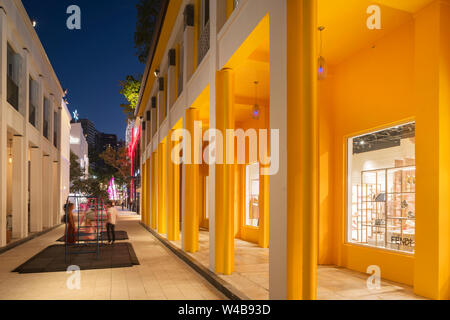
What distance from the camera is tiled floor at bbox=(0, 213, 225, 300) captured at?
6.09 meters

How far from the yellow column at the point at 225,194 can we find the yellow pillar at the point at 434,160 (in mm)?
3321

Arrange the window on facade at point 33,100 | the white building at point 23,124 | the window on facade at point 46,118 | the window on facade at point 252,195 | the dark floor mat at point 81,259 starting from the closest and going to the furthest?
1. the dark floor mat at point 81,259
2. the white building at point 23,124
3. the window on facade at point 252,195
4. the window on facade at point 33,100
5. the window on facade at point 46,118

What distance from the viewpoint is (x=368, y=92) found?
7.62 metres

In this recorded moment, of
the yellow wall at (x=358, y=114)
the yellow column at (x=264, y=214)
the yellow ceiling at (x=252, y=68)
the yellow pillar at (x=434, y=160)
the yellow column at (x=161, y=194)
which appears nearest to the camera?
the yellow pillar at (x=434, y=160)

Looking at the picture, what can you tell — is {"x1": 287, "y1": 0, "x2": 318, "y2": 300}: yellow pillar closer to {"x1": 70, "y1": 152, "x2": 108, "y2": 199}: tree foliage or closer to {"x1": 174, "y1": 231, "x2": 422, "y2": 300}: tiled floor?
{"x1": 174, "y1": 231, "x2": 422, "y2": 300}: tiled floor

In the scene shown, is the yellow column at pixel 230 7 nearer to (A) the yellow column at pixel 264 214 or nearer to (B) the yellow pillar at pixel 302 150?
(B) the yellow pillar at pixel 302 150

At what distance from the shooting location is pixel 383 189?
24.9 ft

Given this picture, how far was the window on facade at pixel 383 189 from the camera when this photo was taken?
694 centimetres

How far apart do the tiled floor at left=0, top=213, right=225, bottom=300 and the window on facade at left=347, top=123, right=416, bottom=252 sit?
363 centimetres

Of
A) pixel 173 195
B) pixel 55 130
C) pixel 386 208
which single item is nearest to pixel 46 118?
pixel 55 130

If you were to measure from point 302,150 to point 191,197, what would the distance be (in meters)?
6.07

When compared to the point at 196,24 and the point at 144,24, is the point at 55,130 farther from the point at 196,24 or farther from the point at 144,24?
the point at 196,24

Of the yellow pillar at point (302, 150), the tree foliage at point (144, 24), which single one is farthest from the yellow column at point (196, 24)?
the tree foliage at point (144, 24)
